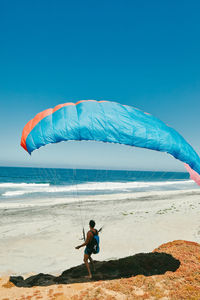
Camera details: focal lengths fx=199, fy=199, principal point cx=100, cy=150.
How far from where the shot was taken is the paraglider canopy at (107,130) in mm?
5238

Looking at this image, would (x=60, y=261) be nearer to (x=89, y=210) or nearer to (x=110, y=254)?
(x=110, y=254)

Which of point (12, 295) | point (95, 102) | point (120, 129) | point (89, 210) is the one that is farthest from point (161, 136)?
point (89, 210)

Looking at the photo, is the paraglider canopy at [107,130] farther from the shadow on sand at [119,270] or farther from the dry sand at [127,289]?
the shadow on sand at [119,270]

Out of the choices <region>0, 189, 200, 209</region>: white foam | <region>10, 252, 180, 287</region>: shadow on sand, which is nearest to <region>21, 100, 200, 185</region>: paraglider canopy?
<region>10, 252, 180, 287</region>: shadow on sand

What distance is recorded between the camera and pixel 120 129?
208 inches

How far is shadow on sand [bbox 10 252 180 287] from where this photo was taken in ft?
17.5

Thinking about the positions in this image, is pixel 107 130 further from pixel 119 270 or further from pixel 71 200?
pixel 71 200

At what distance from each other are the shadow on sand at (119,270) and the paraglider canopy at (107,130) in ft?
8.66

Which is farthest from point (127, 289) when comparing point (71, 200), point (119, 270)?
point (71, 200)

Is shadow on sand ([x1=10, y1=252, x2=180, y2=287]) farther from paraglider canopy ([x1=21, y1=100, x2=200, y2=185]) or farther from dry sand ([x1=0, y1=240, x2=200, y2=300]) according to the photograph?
paraglider canopy ([x1=21, y1=100, x2=200, y2=185])

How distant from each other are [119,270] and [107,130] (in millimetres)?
4027

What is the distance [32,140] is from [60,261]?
5.06 metres

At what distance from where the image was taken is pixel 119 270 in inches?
225

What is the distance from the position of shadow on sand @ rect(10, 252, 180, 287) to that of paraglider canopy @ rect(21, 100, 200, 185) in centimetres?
264
